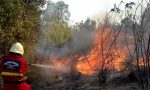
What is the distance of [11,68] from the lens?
824cm

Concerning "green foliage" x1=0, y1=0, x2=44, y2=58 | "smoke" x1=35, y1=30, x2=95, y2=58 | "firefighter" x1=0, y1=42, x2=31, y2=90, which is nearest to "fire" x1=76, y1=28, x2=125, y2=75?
"smoke" x1=35, y1=30, x2=95, y2=58

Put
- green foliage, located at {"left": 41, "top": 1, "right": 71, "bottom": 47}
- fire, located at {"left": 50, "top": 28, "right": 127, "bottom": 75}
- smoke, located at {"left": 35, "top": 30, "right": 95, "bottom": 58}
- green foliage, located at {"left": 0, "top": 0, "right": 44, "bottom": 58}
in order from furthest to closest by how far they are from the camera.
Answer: green foliage, located at {"left": 41, "top": 1, "right": 71, "bottom": 47}, smoke, located at {"left": 35, "top": 30, "right": 95, "bottom": 58}, fire, located at {"left": 50, "top": 28, "right": 127, "bottom": 75}, green foliage, located at {"left": 0, "top": 0, "right": 44, "bottom": 58}

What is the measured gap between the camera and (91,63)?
30.8 meters

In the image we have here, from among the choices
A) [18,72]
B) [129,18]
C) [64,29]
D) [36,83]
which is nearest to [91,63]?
[36,83]

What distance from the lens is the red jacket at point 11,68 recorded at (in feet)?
27.0

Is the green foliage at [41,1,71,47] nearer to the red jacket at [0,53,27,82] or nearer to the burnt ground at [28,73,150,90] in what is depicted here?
the burnt ground at [28,73,150,90]

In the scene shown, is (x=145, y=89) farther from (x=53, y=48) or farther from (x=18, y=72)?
(x=53, y=48)

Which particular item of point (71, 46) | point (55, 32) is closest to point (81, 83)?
point (71, 46)

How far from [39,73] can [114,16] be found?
7695mm

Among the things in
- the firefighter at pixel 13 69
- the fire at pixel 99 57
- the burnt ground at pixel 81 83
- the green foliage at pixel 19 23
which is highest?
the green foliage at pixel 19 23

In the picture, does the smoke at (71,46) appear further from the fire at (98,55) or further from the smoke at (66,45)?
the fire at (98,55)

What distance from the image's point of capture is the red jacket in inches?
324

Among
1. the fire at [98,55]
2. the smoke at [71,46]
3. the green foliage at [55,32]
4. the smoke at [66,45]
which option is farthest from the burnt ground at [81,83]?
the green foliage at [55,32]

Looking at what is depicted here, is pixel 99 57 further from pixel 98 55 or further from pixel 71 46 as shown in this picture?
pixel 71 46
